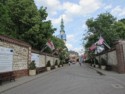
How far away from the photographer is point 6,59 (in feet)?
66.7

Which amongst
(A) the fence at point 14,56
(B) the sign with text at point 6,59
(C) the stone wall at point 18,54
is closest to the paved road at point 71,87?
Answer: (B) the sign with text at point 6,59

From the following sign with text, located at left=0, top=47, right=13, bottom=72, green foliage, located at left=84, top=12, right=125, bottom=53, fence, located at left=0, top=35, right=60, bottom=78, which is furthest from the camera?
green foliage, located at left=84, top=12, right=125, bottom=53

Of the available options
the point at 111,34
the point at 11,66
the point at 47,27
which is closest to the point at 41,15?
the point at 47,27

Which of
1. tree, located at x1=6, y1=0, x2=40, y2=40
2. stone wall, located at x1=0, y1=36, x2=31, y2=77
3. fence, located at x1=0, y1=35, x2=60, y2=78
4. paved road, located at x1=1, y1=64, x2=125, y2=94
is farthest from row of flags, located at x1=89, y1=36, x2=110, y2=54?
paved road, located at x1=1, y1=64, x2=125, y2=94

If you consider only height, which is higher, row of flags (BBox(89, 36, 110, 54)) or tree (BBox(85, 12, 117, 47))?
tree (BBox(85, 12, 117, 47))

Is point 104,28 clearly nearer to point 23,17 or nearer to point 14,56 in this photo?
point 23,17

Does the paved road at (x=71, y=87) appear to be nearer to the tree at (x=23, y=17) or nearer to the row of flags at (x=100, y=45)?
the tree at (x=23, y=17)

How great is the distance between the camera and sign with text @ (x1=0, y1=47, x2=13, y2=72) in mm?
19125

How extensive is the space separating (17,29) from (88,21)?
22.4m

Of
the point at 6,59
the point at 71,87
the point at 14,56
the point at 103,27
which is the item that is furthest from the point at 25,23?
the point at 71,87

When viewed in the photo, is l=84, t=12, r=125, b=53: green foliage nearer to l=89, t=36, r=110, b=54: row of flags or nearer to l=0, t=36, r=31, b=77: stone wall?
l=89, t=36, r=110, b=54: row of flags

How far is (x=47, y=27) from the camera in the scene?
1651 inches

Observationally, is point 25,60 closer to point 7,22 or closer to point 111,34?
point 7,22

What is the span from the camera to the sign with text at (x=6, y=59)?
19125mm
